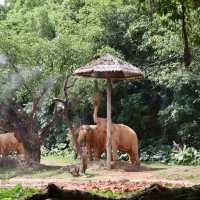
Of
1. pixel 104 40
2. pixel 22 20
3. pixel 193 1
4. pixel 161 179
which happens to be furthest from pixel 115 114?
pixel 193 1

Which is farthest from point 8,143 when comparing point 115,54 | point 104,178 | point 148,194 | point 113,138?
point 148,194

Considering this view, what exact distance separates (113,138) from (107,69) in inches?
105

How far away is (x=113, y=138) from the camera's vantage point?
18.8 meters

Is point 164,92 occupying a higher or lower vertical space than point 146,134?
higher

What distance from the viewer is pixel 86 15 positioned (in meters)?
26.5

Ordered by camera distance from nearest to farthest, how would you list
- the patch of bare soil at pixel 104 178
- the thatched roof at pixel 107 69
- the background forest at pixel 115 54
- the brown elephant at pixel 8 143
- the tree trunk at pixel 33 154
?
the patch of bare soil at pixel 104 178, the thatched roof at pixel 107 69, the tree trunk at pixel 33 154, the background forest at pixel 115 54, the brown elephant at pixel 8 143

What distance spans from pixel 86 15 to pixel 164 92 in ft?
16.7

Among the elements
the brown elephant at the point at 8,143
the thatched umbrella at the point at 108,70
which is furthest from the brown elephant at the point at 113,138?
the brown elephant at the point at 8,143

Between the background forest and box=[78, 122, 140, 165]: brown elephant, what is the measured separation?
225 centimetres

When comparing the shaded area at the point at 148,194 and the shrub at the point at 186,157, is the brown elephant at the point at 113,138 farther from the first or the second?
the shaded area at the point at 148,194

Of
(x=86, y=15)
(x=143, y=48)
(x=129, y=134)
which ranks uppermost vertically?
(x=86, y=15)

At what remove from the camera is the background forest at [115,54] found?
19609 millimetres

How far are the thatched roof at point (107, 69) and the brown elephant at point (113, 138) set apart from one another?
169 centimetres

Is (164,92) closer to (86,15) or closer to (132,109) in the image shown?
(132,109)
